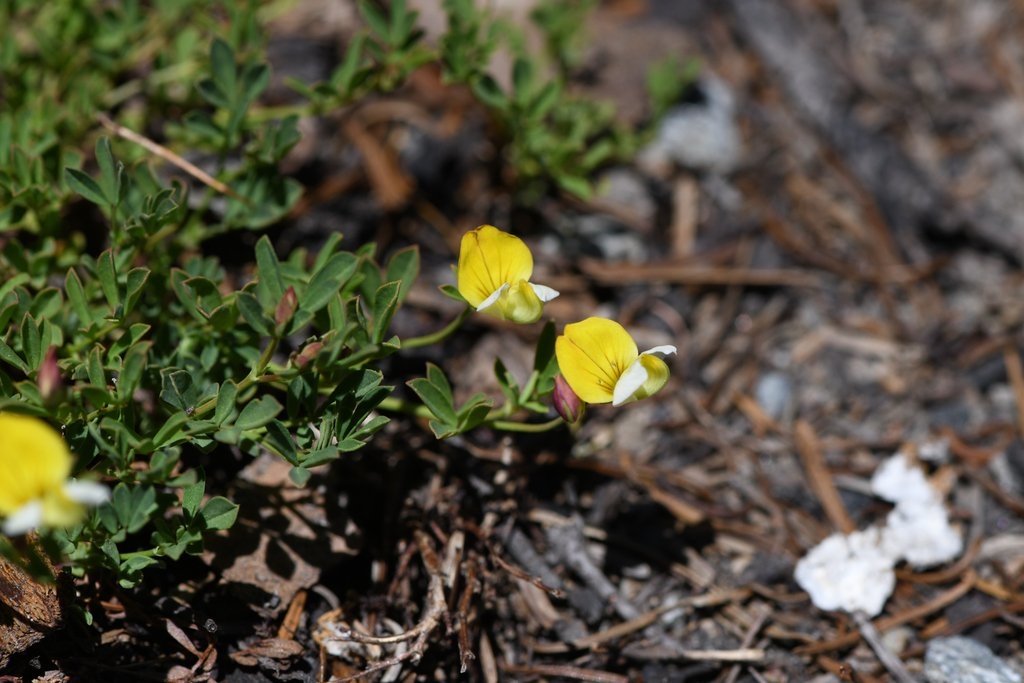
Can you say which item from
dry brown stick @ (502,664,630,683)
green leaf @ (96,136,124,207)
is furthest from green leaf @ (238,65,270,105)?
dry brown stick @ (502,664,630,683)

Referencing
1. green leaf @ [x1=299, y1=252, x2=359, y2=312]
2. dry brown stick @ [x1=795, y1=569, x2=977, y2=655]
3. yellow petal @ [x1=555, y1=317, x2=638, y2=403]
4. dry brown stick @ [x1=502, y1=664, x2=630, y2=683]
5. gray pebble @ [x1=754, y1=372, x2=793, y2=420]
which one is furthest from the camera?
gray pebble @ [x1=754, y1=372, x2=793, y2=420]

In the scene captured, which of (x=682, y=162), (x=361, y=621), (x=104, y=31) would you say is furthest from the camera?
(x=682, y=162)

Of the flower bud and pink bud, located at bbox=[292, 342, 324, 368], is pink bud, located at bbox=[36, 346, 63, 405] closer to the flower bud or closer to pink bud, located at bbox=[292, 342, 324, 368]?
pink bud, located at bbox=[292, 342, 324, 368]

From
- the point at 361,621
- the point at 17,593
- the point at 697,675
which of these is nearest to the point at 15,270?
the point at 17,593

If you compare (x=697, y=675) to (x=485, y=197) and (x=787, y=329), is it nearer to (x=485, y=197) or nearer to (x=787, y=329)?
(x=787, y=329)

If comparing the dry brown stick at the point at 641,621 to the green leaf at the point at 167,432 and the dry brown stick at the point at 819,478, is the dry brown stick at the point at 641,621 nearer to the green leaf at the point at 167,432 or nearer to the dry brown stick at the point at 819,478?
the dry brown stick at the point at 819,478

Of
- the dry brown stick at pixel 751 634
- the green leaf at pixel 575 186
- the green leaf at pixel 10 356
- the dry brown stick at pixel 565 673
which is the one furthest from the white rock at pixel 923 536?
the green leaf at pixel 10 356

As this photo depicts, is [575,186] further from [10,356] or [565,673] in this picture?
[10,356]
